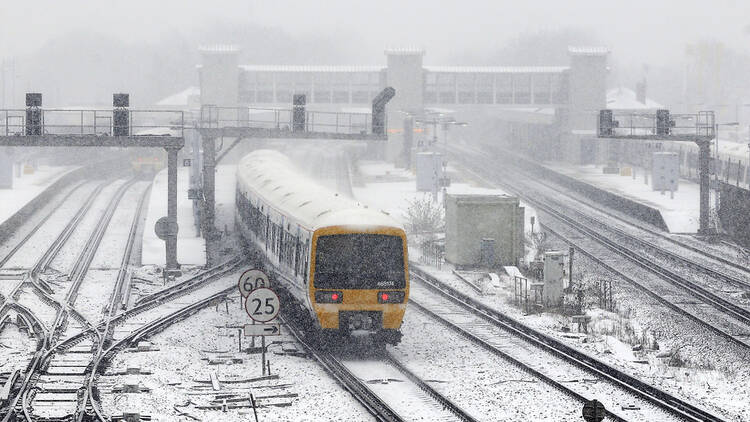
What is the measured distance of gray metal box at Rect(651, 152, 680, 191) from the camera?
167 feet

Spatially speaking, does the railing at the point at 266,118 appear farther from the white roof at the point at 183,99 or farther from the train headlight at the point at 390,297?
the train headlight at the point at 390,297

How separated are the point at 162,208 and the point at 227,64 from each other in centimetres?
2826

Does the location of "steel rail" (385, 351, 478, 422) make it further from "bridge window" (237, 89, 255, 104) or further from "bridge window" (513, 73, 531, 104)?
"bridge window" (513, 73, 531, 104)

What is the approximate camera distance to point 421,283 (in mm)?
29906

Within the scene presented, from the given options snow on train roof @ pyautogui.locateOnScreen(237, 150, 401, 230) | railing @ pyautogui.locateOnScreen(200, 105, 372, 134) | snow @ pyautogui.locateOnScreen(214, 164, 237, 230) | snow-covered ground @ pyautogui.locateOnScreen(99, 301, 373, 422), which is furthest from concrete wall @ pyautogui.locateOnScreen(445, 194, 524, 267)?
railing @ pyautogui.locateOnScreen(200, 105, 372, 134)

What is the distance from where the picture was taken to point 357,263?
20016 mm

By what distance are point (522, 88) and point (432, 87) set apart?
613 cm

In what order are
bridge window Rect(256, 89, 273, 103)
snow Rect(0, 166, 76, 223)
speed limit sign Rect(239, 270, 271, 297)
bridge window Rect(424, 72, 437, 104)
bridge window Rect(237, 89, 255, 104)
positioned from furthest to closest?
bridge window Rect(256, 89, 273, 103), bridge window Rect(237, 89, 255, 104), bridge window Rect(424, 72, 437, 104), snow Rect(0, 166, 76, 223), speed limit sign Rect(239, 270, 271, 297)

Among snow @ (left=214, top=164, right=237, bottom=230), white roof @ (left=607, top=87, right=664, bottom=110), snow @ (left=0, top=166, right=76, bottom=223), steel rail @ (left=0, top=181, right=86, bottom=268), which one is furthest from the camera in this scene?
white roof @ (left=607, top=87, right=664, bottom=110)

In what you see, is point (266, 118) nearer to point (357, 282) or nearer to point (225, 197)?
point (225, 197)

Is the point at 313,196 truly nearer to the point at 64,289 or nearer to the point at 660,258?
the point at 64,289

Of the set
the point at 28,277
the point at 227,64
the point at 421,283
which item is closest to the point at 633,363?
the point at 421,283

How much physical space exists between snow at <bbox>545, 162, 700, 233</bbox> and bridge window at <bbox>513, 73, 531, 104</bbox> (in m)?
5.56

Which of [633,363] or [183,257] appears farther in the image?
[183,257]
